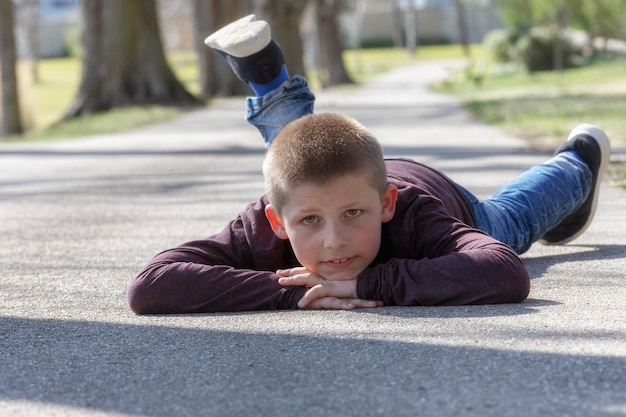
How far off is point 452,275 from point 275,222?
2.18 feet

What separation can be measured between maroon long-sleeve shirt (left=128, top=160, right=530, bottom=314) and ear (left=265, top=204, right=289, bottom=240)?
14cm

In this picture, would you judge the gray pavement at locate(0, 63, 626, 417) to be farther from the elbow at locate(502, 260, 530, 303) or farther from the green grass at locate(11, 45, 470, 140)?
the green grass at locate(11, 45, 470, 140)

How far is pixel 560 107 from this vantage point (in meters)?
16.5

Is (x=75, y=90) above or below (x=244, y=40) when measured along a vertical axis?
below

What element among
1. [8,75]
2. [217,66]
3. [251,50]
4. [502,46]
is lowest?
[502,46]

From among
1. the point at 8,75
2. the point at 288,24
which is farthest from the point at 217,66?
the point at 8,75

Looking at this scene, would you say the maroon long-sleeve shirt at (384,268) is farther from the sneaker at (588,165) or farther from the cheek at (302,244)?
the sneaker at (588,165)

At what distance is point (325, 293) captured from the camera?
3766 millimetres

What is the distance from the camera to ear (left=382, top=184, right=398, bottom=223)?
12.4 ft

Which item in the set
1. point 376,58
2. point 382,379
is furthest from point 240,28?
point 376,58

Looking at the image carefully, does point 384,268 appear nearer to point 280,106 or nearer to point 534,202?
point 534,202

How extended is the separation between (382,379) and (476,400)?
0.30 meters

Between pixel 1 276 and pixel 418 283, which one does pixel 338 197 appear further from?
pixel 1 276

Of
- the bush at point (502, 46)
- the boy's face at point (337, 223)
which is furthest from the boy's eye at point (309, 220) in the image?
the bush at point (502, 46)
